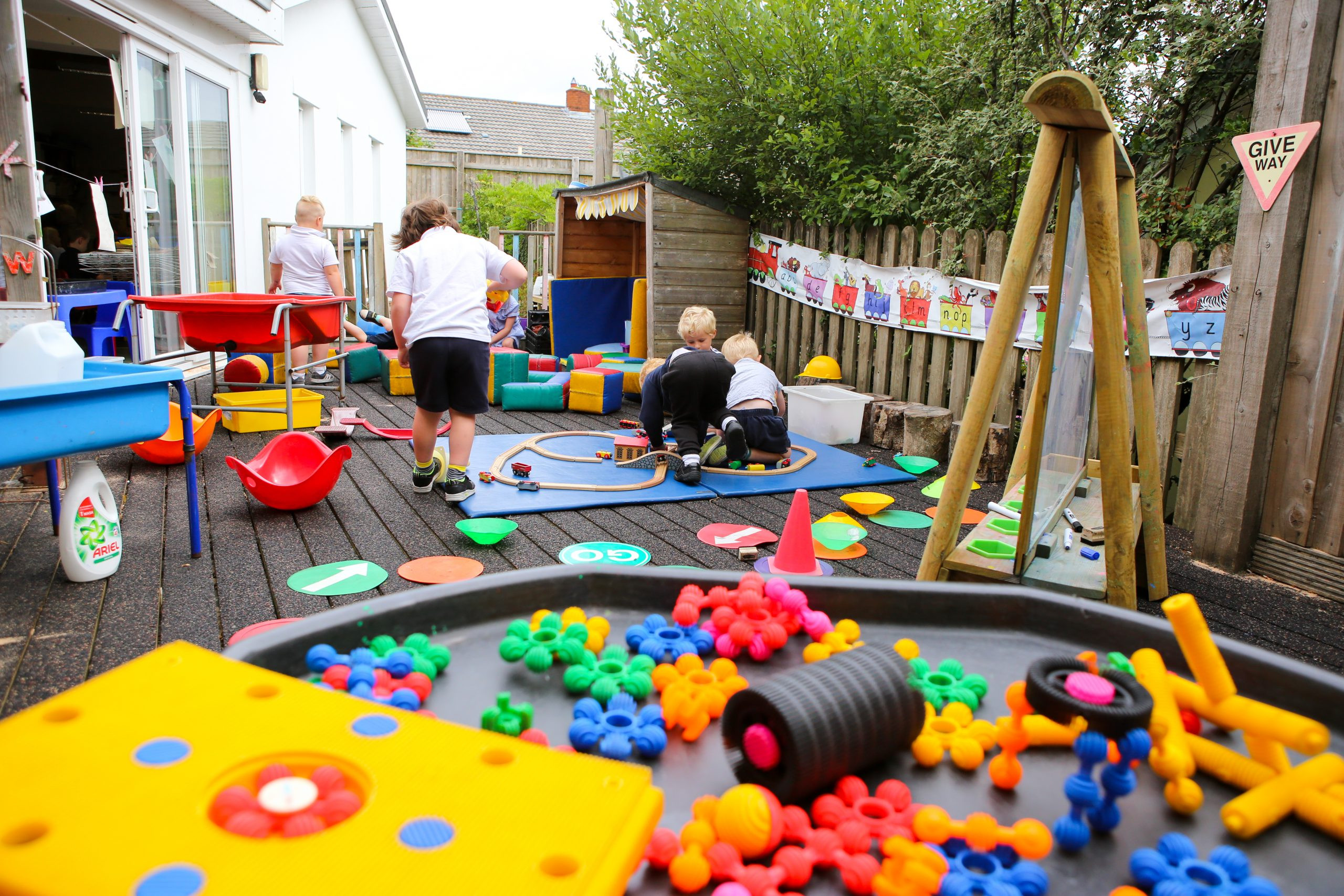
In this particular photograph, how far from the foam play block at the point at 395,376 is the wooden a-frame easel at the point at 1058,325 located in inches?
218

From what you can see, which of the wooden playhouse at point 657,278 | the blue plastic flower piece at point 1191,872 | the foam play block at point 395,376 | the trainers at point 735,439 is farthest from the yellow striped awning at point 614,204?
the blue plastic flower piece at point 1191,872

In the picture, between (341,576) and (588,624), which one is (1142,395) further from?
(341,576)

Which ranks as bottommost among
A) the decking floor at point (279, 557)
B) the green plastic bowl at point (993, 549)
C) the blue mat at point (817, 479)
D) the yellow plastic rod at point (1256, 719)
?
Result: the decking floor at point (279, 557)

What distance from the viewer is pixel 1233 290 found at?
348cm

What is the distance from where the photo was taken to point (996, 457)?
197 inches

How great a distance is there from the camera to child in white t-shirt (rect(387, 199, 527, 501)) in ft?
13.5

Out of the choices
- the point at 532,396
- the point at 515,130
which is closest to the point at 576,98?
the point at 515,130

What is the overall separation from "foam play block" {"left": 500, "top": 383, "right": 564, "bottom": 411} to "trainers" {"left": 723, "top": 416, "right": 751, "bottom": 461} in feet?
7.36

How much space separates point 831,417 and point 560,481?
2.16 metres

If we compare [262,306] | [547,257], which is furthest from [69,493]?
[547,257]

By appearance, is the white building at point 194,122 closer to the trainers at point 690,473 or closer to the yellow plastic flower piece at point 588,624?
the trainers at point 690,473

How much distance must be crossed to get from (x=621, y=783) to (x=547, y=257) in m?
10.8

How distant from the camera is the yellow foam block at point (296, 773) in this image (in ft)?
2.41

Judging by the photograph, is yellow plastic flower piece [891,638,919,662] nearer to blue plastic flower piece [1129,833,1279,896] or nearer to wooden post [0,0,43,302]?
blue plastic flower piece [1129,833,1279,896]
